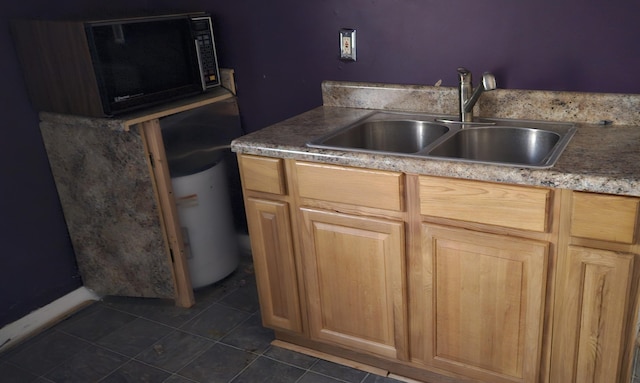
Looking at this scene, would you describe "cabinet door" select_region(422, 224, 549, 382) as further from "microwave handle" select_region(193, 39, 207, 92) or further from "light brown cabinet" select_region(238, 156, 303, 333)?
"microwave handle" select_region(193, 39, 207, 92)

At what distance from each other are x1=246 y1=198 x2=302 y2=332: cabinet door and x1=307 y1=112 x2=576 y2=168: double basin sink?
0.31m

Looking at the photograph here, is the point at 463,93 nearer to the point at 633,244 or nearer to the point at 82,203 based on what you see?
the point at 633,244

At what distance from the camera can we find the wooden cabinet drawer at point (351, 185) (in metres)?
1.78

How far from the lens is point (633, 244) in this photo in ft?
4.84

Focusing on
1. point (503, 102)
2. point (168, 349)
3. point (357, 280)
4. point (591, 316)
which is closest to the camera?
point (591, 316)

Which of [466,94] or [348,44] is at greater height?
[348,44]

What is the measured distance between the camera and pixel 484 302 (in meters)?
1.75

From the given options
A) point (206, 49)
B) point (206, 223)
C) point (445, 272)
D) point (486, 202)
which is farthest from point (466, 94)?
point (206, 223)

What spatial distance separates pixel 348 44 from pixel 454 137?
64cm

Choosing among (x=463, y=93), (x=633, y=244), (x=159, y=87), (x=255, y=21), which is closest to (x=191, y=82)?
(x=159, y=87)

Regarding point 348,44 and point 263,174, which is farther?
point 348,44

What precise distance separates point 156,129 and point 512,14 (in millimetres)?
1406

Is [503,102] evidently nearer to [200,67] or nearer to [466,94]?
[466,94]

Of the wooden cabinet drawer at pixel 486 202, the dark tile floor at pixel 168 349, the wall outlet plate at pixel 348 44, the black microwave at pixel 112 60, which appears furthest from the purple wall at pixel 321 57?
the wooden cabinet drawer at pixel 486 202
